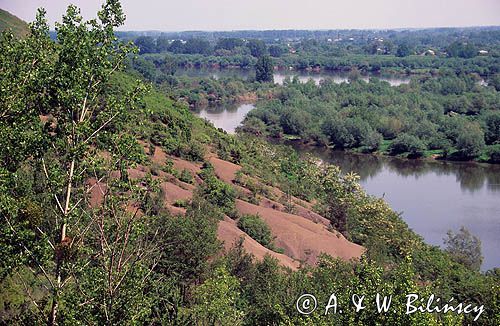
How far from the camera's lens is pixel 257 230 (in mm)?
19938

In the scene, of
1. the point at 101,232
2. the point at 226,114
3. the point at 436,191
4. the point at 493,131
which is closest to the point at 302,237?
the point at 101,232

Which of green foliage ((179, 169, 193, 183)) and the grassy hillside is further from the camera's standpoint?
the grassy hillside

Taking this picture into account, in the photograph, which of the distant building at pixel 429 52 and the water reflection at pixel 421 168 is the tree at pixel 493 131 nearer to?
the water reflection at pixel 421 168

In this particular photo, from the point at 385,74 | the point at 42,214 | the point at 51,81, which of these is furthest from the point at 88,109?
the point at 385,74

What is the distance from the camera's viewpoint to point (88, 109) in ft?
22.1

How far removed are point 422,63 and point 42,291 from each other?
318 feet

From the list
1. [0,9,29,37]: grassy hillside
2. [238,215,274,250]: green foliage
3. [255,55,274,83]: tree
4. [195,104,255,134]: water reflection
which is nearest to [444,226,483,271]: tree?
[238,215,274,250]: green foliage

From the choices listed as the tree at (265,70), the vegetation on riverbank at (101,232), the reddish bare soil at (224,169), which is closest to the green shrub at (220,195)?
the reddish bare soil at (224,169)

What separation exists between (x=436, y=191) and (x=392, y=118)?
16.9 meters

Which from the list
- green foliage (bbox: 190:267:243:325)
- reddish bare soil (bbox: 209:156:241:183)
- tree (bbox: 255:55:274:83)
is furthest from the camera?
tree (bbox: 255:55:274:83)

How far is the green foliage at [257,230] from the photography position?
1964 centimetres

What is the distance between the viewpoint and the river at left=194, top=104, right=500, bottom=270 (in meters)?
27.9

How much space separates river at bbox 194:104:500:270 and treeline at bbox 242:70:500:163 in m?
1.64

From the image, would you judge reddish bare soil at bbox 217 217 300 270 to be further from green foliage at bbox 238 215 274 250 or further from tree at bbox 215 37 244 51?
tree at bbox 215 37 244 51
